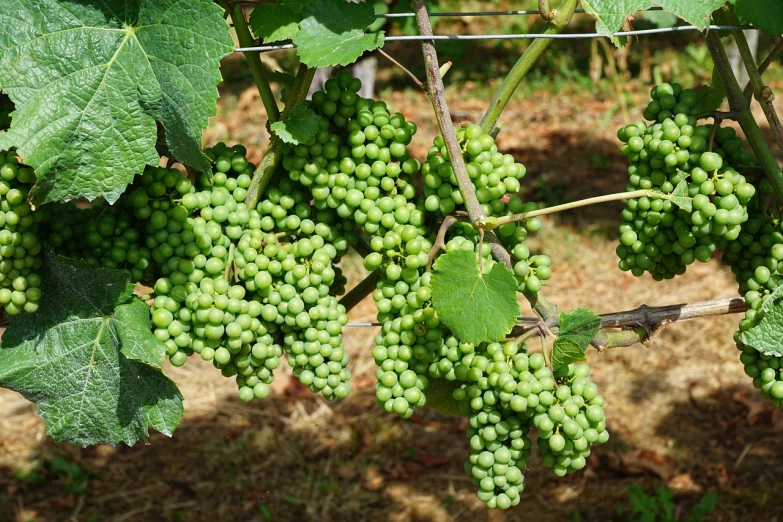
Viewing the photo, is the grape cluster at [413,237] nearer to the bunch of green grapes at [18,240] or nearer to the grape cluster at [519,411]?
the grape cluster at [519,411]

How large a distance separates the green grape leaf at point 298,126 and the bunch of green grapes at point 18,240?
43cm

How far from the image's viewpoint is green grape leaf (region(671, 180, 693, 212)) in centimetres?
142

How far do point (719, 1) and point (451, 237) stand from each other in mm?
633

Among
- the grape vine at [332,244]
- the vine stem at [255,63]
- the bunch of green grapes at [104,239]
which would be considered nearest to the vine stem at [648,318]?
the grape vine at [332,244]

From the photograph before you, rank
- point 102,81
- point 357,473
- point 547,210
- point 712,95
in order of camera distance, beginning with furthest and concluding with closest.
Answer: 1. point 357,473
2. point 712,95
3. point 547,210
4. point 102,81

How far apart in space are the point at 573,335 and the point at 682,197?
12.7 inches

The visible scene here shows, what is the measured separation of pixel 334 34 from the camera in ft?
4.75

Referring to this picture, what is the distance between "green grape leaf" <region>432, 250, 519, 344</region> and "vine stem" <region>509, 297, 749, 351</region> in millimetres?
227

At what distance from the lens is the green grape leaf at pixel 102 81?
50.3 inches

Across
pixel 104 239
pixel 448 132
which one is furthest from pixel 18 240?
pixel 448 132

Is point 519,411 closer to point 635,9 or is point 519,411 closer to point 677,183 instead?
point 677,183

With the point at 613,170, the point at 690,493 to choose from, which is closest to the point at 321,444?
the point at 690,493

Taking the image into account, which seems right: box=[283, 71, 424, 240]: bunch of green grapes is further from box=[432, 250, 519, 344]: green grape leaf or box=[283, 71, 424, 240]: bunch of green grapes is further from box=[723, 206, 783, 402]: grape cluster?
box=[723, 206, 783, 402]: grape cluster

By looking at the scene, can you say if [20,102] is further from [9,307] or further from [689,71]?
[689,71]
